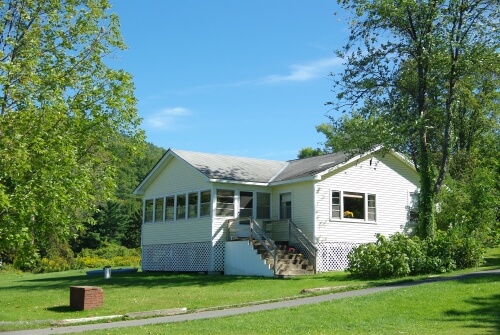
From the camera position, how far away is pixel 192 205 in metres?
31.1

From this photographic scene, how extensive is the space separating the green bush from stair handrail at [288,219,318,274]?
4.54 meters

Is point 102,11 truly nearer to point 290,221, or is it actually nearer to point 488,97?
point 290,221

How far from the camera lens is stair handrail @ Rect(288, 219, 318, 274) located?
27938mm

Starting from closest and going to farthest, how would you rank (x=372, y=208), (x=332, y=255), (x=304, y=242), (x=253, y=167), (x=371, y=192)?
(x=304, y=242)
(x=332, y=255)
(x=371, y=192)
(x=372, y=208)
(x=253, y=167)

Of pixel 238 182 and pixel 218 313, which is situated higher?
pixel 238 182

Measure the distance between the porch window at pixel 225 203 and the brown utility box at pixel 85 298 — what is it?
1201 centimetres

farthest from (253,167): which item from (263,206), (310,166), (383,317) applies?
(383,317)

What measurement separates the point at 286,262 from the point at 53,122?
44.4 feet

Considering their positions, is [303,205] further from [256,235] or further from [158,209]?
[158,209]

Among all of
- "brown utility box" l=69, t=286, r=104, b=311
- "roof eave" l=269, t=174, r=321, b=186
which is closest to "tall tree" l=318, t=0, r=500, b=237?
"roof eave" l=269, t=174, r=321, b=186

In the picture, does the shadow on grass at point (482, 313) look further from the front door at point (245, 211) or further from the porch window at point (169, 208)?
the porch window at point (169, 208)

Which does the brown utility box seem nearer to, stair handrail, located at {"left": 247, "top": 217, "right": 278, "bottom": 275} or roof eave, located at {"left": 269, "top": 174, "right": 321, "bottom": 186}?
stair handrail, located at {"left": 247, "top": 217, "right": 278, "bottom": 275}

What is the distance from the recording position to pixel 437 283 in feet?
60.0

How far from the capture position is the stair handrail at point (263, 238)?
86.5ft
